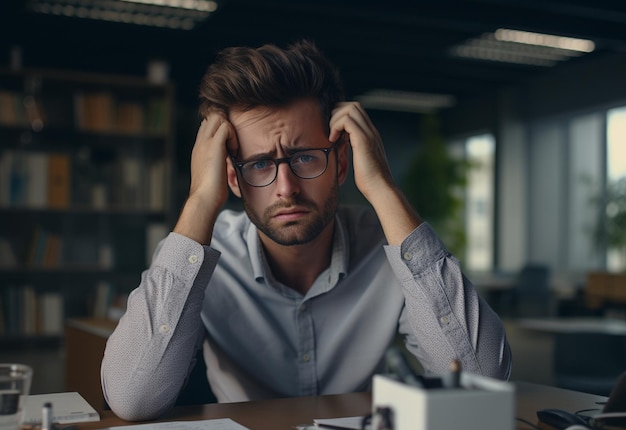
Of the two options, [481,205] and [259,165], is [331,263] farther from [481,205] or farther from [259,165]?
[481,205]

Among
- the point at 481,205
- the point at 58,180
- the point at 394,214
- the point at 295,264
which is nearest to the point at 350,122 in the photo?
the point at 394,214

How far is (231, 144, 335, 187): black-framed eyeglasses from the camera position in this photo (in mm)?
1562

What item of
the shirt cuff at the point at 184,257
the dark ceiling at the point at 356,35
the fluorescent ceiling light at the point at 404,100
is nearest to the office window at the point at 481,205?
the fluorescent ceiling light at the point at 404,100

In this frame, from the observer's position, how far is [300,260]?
5.53ft

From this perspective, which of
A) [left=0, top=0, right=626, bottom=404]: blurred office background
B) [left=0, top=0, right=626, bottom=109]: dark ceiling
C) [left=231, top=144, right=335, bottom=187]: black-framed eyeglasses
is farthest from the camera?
[left=0, top=0, right=626, bottom=109]: dark ceiling

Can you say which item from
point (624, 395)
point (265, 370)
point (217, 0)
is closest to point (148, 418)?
point (265, 370)

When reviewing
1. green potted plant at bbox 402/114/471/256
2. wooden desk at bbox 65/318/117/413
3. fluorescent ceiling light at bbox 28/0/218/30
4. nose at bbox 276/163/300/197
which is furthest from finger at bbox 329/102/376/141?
green potted plant at bbox 402/114/471/256

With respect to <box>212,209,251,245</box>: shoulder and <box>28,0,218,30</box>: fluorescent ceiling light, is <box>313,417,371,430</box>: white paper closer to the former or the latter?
<box>212,209,251,245</box>: shoulder

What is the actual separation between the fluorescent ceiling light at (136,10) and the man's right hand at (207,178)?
15.8 ft

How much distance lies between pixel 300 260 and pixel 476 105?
899cm

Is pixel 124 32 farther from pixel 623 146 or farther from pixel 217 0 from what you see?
pixel 623 146

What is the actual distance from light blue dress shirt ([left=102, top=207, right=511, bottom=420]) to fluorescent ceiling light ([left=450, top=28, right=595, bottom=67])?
539 centimetres

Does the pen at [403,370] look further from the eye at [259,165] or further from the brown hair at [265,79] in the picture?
the brown hair at [265,79]

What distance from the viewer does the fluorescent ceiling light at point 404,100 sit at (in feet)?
32.2
